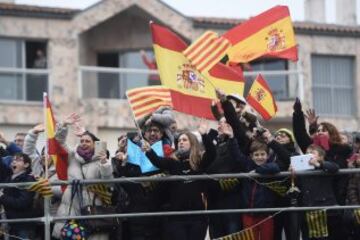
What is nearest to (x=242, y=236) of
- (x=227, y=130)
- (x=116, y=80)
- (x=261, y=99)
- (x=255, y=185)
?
(x=255, y=185)

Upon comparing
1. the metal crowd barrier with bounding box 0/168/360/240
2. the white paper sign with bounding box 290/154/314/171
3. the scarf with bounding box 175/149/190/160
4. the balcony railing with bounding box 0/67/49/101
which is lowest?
the metal crowd barrier with bounding box 0/168/360/240

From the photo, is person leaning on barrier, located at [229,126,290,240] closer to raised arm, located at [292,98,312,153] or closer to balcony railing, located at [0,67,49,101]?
raised arm, located at [292,98,312,153]

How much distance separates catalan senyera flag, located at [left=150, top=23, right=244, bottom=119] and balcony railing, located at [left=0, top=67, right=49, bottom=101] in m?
21.4

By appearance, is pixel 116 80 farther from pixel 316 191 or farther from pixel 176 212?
pixel 176 212

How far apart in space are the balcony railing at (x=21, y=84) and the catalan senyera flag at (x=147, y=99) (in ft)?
66.6

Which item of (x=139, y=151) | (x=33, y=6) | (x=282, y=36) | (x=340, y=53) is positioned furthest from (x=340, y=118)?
(x=139, y=151)

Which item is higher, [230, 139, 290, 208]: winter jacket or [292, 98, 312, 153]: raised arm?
[292, 98, 312, 153]: raised arm

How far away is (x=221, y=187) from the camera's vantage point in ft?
46.8

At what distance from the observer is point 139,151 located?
14484mm

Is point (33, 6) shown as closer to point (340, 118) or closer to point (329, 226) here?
point (340, 118)

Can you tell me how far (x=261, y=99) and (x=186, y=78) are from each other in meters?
1.61

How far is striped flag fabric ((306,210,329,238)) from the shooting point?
14.1 m

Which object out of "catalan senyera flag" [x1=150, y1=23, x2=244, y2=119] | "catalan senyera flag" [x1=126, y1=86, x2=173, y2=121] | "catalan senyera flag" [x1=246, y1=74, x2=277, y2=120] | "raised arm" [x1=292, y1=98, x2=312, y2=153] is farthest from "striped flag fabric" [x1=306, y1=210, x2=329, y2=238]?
"catalan senyera flag" [x1=126, y1=86, x2=173, y2=121]

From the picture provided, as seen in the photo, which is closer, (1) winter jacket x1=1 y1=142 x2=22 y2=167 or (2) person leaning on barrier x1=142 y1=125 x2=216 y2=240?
(2) person leaning on barrier x1=142 y1=125 x2=216 y2=240
